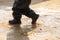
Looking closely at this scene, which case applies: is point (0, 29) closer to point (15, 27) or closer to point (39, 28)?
point (15, 27)

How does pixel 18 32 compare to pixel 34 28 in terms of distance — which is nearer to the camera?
pixel 18 32

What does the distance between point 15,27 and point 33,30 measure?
0.21 meters

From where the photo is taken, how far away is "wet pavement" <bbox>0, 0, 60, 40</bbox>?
1.75 meters

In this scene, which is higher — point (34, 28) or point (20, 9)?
point (20, 9)

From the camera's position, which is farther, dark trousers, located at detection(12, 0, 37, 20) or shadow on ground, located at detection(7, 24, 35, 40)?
dark trousers, located at detection(12, 0, 37, 20)

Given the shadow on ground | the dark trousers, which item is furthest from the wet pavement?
the dark trousers

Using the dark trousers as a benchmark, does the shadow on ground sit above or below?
below

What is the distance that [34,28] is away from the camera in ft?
6.42

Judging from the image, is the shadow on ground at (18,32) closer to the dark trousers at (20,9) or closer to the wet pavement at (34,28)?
the wet pavement at (34,28)

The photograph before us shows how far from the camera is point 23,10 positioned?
1975 millimetres

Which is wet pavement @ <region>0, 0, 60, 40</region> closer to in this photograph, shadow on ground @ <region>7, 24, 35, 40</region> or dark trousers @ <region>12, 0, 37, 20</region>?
shadow on ground @ <region>7, 24, 35, 40</region>

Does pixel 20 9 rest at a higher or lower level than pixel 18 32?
higher

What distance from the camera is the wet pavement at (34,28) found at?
1.75 meters

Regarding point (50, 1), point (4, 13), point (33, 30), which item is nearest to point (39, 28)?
point (33, 30)
